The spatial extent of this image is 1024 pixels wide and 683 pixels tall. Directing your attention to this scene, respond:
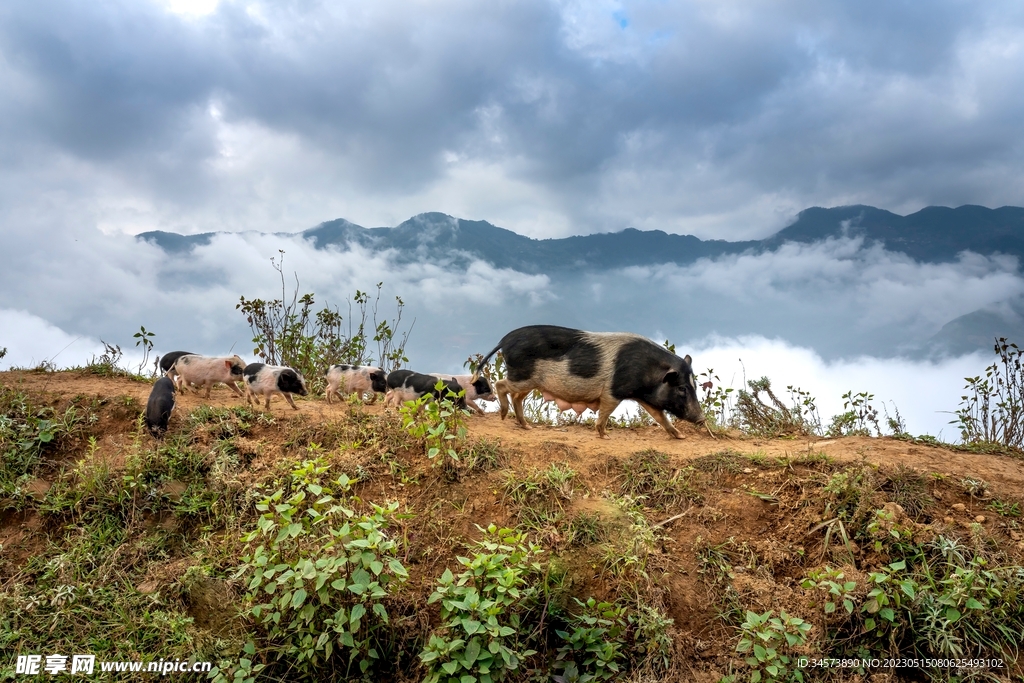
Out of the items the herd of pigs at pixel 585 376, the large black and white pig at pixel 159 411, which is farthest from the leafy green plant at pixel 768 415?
the large black and white pig at pixel 159 411

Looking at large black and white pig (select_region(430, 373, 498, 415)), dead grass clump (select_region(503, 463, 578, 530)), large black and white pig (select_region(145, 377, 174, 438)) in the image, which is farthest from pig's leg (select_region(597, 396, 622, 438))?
large black and white pig (select_region(145, 377, 174, 438))

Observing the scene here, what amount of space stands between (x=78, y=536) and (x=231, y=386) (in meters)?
3.84

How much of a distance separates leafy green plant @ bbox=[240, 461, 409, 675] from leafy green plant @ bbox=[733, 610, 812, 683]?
2147 millimetres

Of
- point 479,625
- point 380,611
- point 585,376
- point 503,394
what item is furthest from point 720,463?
point 380,611

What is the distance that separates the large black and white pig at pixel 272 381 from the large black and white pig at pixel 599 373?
245 centimetres

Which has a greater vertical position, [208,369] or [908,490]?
[208,369]

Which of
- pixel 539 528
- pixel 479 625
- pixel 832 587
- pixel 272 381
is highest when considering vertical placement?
pixel 272 381

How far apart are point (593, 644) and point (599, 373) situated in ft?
11.5

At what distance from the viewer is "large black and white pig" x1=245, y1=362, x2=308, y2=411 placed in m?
8.11

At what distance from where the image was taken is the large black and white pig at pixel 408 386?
8529 mm

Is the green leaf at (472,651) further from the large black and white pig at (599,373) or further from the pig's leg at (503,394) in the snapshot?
the pig's leg at (503,394)

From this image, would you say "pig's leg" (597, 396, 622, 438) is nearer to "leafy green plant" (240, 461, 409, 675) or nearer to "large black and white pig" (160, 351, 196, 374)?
"leafy green plant" (240, 461, 409, 675)

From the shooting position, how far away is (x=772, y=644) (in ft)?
14.4

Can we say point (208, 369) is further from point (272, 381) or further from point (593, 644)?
point (593, 644)
